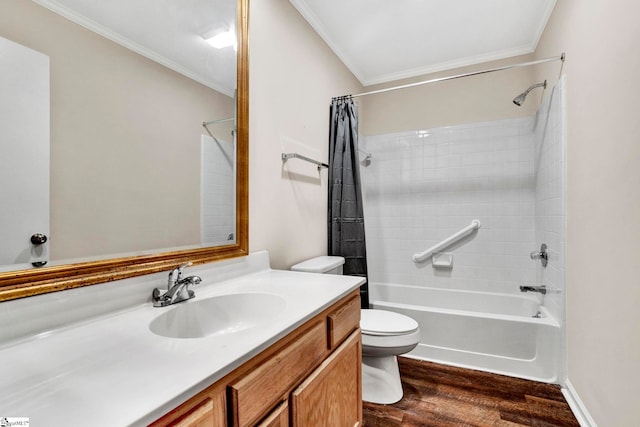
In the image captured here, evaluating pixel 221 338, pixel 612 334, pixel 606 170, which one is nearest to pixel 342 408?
pixel 221 338

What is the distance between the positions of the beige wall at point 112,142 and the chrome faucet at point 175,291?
5.4 inches

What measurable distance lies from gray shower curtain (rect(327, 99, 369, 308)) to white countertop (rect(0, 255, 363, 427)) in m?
1.27

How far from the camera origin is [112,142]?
957 mm

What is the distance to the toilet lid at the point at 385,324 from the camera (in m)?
1.73

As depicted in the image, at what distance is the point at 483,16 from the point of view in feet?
6.96

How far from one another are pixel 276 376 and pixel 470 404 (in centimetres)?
145

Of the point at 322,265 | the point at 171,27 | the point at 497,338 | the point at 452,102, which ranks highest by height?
the point at 452,102

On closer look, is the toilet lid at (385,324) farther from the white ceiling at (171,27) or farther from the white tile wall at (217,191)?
the white ceiling at (171,27)

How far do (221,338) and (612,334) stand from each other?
60.9 inches

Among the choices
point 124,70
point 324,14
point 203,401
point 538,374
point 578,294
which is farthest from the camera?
point 324,14

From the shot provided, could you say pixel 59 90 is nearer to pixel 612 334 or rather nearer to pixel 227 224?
pixel 227 224

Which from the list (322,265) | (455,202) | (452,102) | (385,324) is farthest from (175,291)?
(452,102)

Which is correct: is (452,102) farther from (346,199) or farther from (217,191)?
(217,191)

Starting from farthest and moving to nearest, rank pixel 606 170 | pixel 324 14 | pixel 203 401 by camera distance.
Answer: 1. pixel 324 14
2. pixel 606 170
3. pixel 203 401
